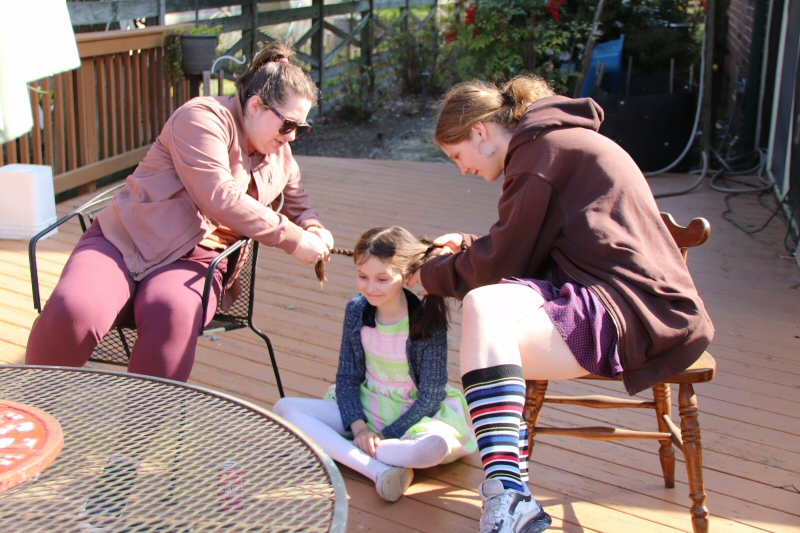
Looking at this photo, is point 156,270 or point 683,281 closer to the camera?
point 683,281

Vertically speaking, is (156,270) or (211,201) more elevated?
(211,201)

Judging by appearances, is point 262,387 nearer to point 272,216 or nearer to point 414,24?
point 272,216

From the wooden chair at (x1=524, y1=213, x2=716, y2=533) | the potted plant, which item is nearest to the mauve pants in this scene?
the wooden chair at (x1=524, y1=213, x2=716, y2=533)

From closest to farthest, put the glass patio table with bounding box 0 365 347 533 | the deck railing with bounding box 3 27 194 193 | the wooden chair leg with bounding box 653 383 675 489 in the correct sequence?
the glass patio table with bounding box 0 365 347 533 < the wooden chair leg with bounding box 653 383 675 489 < the deck railing with bounding box 3 27 194 193

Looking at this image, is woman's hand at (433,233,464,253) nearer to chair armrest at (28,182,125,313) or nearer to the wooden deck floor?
the wooden deck floor

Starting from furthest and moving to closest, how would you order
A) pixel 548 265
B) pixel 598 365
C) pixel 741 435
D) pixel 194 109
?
pixel 741 435 < pixel 194 109 < pixel 548 265 < pixel 598 365

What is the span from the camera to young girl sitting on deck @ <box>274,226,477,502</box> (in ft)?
7.11

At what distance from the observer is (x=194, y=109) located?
7.51 ft

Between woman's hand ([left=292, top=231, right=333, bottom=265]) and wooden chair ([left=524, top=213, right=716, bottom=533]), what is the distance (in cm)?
72

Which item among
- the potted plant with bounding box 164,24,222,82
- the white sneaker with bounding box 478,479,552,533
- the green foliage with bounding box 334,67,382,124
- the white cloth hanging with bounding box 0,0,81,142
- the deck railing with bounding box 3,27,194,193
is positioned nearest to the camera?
the white cloth hanging with bounding box 0,0,81,142

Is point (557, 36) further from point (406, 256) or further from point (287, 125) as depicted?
point (406, 256)

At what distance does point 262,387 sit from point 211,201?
76 cm

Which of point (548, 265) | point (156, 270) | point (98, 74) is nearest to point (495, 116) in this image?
point (548, 265)

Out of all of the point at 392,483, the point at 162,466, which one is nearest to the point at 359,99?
the point at 392,483
